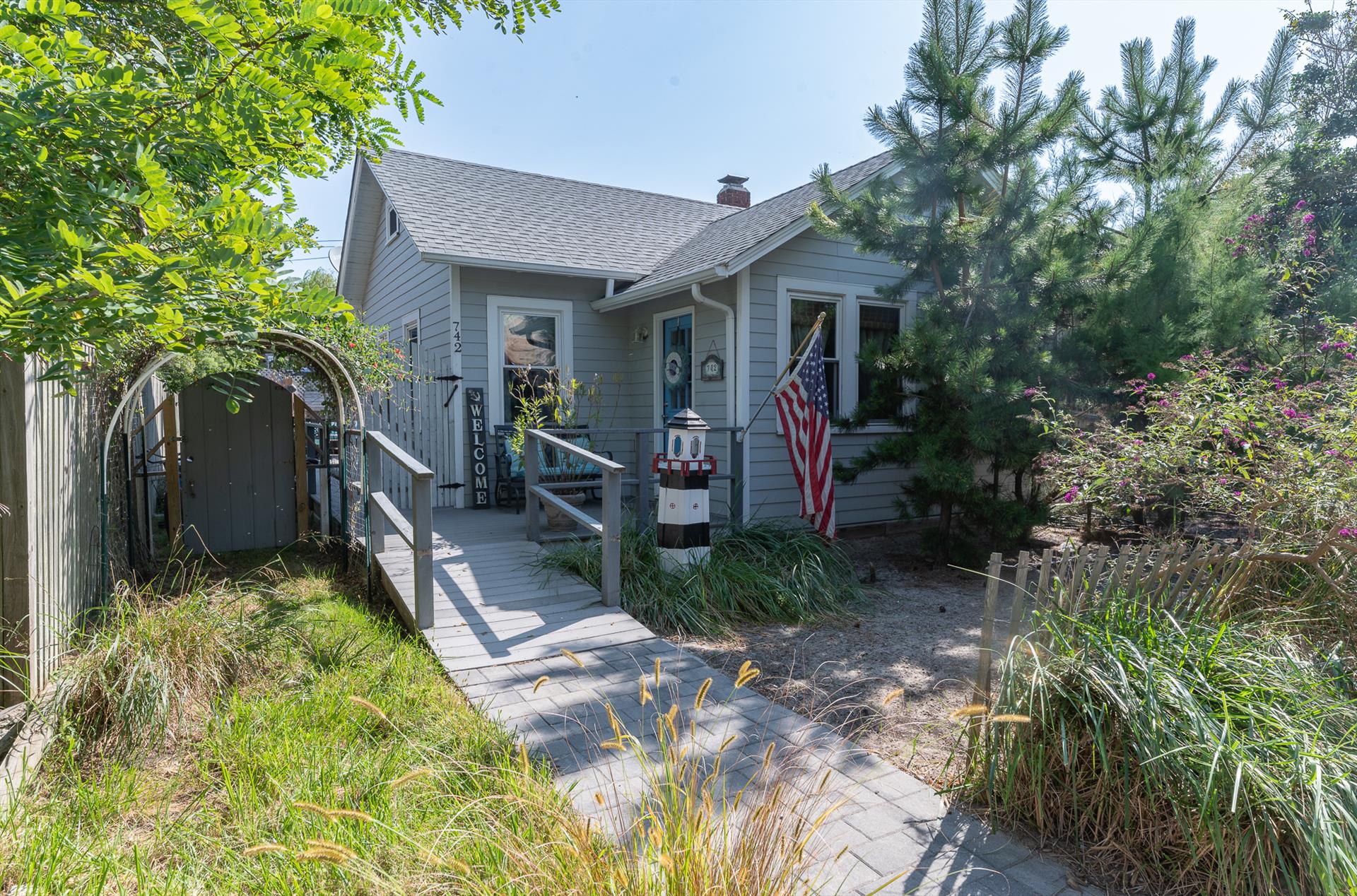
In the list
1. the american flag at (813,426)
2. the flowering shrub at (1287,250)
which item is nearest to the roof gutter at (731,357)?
the american flag at (813,426)

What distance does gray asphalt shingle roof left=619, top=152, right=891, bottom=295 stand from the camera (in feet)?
27.9

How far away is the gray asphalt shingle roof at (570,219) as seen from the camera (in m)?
9.16

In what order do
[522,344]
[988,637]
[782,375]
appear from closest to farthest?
[988,637] < [782,375] < [522,344]

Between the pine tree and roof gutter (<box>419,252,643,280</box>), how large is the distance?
3083 mm

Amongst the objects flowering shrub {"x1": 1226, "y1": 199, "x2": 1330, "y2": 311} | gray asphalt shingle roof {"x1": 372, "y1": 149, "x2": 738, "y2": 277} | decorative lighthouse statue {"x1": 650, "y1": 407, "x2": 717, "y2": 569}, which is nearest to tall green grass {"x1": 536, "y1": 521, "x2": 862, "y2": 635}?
decorative lighthouse statue {"x1": 650, "y1": 407, "x2": 717, "y2": 569}

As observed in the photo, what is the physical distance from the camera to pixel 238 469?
26.0ft

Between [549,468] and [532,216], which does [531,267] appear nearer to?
[532,216]

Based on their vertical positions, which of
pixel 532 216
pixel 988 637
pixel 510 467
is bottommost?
pixel 988 637

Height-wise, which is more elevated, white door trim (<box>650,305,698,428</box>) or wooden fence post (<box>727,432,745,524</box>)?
white door trim (<box>650,305,698,428</box>)

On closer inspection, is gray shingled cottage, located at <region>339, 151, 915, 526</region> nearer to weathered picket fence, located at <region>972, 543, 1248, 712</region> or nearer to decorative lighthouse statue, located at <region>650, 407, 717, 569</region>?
decorative lighthouse statue, located at <region>650, 407, 717, 569</region>

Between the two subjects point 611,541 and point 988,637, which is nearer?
point 988,637

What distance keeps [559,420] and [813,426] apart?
107 inches

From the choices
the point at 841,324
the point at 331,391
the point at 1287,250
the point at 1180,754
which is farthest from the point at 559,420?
the point at 1287,250

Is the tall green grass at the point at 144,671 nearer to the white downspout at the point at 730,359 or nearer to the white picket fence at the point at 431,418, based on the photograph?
the white picket fence at the point at 431,418
